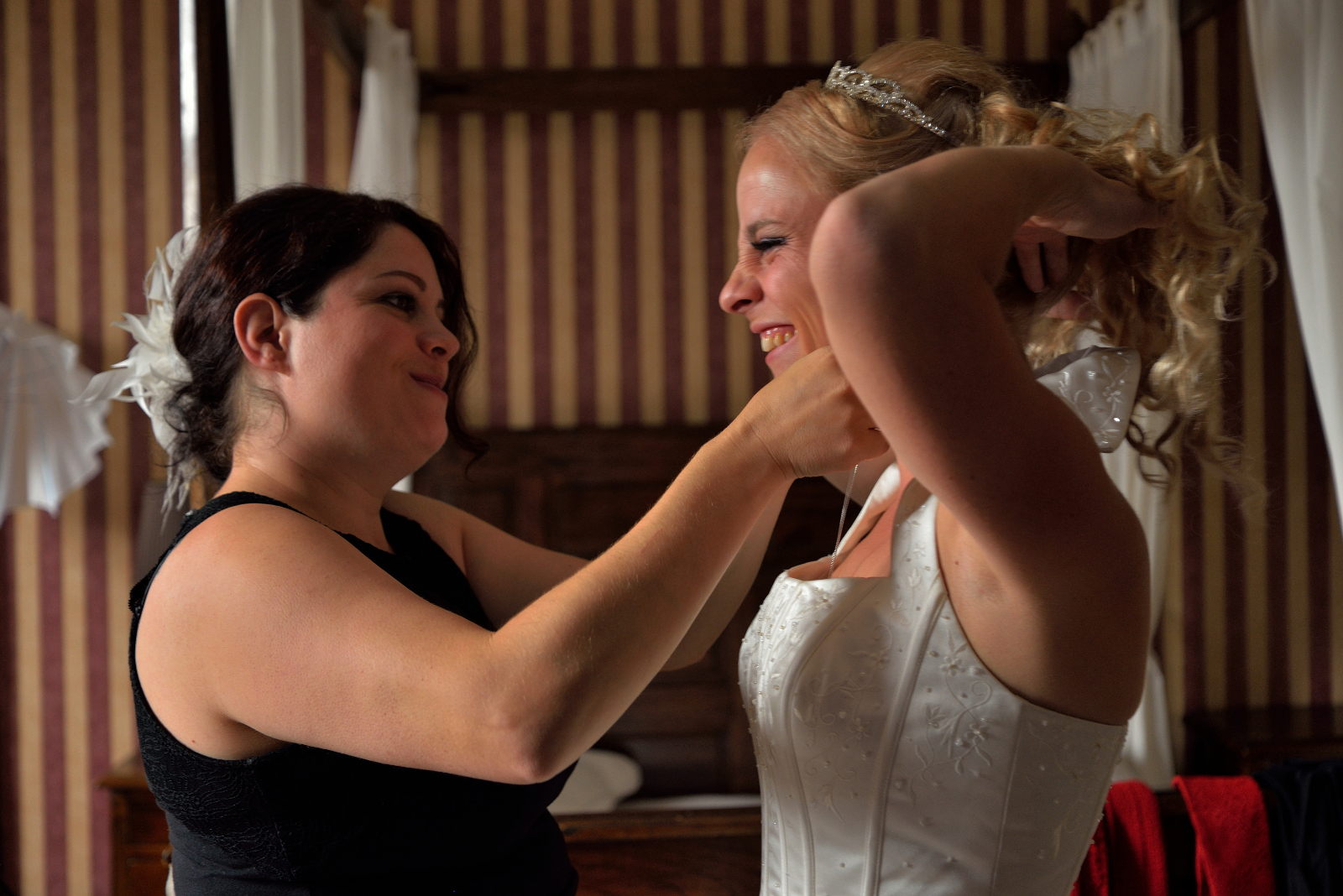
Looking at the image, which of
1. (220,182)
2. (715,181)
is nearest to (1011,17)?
(715,181)

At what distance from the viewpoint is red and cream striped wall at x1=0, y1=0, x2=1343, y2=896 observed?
3160 millimetres

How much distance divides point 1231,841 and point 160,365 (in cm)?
203

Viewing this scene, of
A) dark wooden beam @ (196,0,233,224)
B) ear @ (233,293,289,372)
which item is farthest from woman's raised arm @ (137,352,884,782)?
dark wooden beam @ (196,0,233,224)

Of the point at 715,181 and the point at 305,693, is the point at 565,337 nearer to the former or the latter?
the point at 715,181

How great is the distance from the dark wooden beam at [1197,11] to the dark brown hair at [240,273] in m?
2.30

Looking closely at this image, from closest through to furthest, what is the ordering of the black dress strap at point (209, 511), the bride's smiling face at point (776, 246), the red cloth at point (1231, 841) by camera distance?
the black dress strap at point (209, 511) < the bride's smiling face at point (776, 246) < the red cloth at point (1231, 841)

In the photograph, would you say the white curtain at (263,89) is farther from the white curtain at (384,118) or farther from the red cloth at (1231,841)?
the red cloth at (1231,841)

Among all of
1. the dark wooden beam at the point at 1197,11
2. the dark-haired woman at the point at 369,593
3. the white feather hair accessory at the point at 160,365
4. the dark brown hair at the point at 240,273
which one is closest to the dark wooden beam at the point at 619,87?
the dark wooden beam at the point at 1197,11

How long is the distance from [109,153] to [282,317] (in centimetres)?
273

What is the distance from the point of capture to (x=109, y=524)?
3.19 meters

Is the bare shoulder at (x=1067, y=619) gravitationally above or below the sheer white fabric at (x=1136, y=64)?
below

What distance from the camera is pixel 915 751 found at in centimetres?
85

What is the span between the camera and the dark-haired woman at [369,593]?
69cm

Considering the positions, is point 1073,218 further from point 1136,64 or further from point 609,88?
point 609,88
